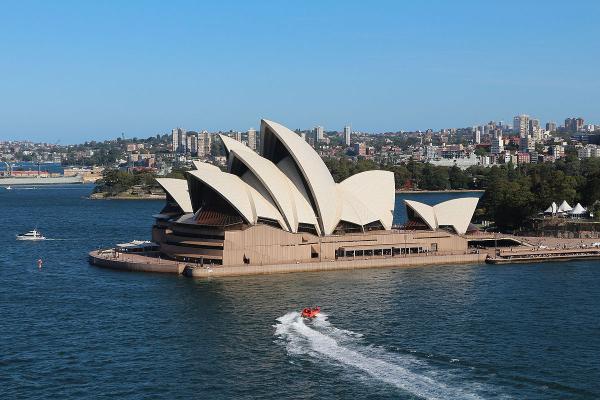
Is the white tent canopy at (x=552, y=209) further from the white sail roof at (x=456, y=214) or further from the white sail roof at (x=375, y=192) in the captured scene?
the white sail roof at (x=375, y=192)

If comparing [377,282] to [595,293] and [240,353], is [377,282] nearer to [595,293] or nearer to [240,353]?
[595,293]

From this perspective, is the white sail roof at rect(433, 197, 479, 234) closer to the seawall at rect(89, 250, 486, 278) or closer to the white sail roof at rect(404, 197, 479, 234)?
the white sail roof at rect(404, 197, 479, 234)

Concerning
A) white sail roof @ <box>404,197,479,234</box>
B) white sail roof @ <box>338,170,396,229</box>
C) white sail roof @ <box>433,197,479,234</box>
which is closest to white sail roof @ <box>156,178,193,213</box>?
white sail roof @ <box>338,170,396,229</box>

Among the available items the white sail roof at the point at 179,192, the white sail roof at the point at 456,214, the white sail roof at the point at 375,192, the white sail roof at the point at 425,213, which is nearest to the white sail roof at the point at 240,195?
the white sail roof at the point at 375,192

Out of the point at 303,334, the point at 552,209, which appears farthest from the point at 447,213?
the point at 303,334

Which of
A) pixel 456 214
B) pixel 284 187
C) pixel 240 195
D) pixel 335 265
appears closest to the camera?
pixel 240 195

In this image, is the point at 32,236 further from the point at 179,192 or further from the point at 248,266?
the point at 248,266
